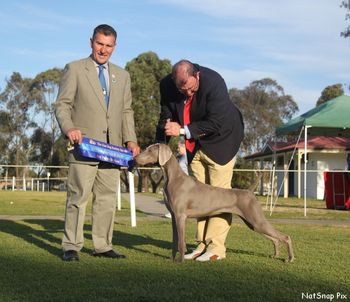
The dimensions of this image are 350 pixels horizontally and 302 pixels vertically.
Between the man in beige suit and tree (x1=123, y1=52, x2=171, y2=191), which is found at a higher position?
tree (x1=123, y1=52, x2=171, y2=191)

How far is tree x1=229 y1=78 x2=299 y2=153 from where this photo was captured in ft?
216

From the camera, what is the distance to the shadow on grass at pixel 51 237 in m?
7.89

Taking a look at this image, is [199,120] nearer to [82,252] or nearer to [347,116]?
[82,252]

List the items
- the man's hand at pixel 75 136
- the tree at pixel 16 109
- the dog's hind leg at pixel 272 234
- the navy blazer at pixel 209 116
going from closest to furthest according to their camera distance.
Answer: the man's hand at pixel 75 136
the dog's hind leg at pixel 272 234
the navy blazer at pixel 209 116
the tree at pixel 16 109

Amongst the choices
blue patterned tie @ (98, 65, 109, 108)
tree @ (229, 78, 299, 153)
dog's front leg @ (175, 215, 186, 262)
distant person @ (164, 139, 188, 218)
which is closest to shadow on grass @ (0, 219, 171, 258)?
dog's front leg @ (175, 215, 186, 262)

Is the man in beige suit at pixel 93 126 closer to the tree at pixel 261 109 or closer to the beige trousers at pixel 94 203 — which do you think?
the beige trousers at pixel 94 203

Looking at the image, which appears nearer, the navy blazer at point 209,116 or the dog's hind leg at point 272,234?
the dog's hind leg at point 272,234

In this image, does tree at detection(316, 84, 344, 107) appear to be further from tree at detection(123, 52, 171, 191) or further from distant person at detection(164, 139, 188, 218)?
distant person at detection(164, 139, 188, 218)

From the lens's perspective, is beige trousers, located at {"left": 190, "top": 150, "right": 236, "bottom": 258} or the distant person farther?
the distant person

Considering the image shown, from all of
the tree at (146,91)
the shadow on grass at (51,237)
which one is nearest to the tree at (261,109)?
the tree at (146,91)

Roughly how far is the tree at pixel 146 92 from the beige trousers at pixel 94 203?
1631 inches

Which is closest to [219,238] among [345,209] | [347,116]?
[347,116]

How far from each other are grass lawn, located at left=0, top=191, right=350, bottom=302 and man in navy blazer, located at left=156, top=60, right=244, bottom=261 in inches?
15.9

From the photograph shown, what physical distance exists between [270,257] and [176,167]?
1.81 metres
